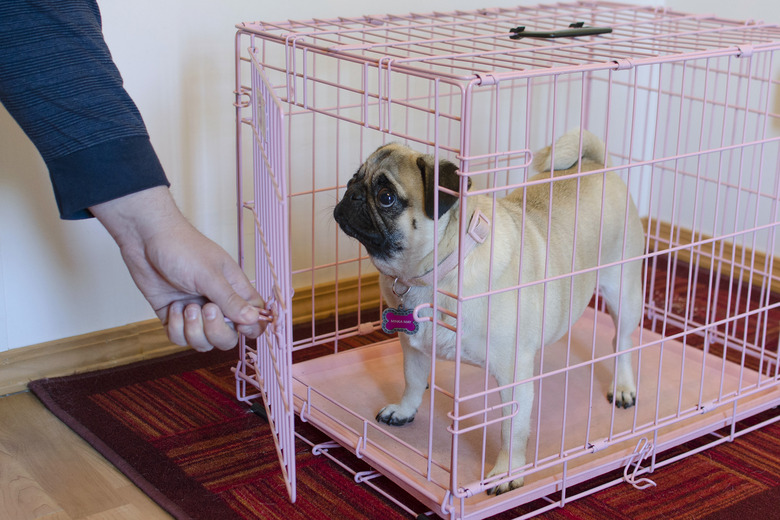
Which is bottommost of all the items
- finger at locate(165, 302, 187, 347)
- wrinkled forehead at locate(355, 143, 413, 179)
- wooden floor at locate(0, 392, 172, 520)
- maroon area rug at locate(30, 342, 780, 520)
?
wooden floor at locate(0, 392, 172, 520)

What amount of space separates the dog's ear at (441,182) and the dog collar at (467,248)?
53mm

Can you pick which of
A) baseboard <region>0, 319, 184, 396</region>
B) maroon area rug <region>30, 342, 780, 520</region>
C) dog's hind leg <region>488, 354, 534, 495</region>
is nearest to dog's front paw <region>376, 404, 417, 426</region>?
maroon area rug <region>30, 342, 780, 520</region>

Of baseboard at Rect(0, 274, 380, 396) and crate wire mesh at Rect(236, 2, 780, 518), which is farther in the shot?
baseboard at Rect(0, 274, 380, 396)

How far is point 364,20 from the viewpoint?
81.2 inches

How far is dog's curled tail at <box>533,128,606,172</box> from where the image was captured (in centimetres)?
185

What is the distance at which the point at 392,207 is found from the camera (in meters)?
1.57

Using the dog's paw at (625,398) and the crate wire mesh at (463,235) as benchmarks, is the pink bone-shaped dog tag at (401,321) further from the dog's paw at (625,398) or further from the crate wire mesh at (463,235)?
the dog's paw at (625,398)

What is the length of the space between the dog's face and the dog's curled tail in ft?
1.30

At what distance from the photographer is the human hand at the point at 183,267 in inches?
49.8

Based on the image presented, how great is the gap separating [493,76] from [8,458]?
1.24m

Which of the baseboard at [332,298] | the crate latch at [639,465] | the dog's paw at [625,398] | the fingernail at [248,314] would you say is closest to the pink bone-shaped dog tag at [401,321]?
the fingernail at [248,314]

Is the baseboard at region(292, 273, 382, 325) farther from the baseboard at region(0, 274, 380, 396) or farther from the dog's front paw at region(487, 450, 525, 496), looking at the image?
the dog's front paw at region(487, 450, 525, 496)

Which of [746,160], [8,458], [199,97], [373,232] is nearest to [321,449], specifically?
[373,232]

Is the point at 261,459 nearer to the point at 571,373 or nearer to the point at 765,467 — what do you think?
the point at 571,373
